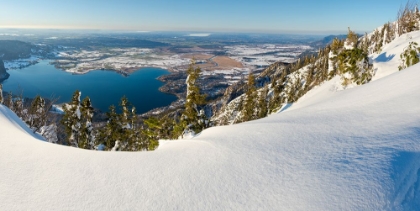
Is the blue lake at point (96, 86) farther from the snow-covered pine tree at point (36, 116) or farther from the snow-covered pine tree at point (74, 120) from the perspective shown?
the snow-covered pine tree at point (36, 116)

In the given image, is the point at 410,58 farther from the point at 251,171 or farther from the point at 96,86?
the point at 96,86

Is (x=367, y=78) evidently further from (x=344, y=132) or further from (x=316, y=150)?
(x=316, y=150)

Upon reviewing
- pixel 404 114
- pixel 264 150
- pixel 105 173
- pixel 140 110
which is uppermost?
pixel 404 114

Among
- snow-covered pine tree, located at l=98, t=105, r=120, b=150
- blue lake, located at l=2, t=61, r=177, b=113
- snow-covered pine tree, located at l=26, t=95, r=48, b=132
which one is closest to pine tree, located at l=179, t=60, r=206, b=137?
snow-covered pine tree, located at l=98, t=105, r=120, b=150

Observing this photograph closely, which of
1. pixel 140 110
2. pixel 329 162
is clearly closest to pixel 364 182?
pixel 329 162

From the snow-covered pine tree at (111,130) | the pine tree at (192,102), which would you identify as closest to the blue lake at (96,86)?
the snow-covered pine tree at (111,130)
